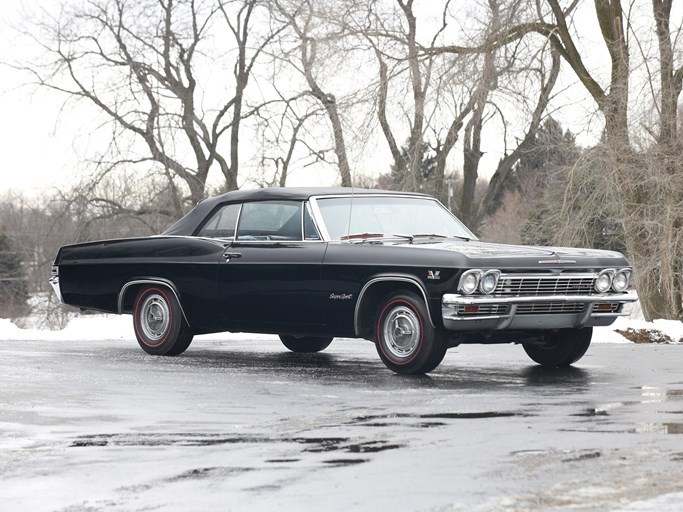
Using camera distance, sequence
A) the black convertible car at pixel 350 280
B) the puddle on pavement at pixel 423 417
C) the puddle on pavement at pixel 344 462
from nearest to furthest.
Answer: the puddle on pavement at pixel 344 462 → the puddle on pavement at pixel 423 417 → the black convertible car at pixel 350 280

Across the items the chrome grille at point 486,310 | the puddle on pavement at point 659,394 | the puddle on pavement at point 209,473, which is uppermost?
the chrome grille at point 486,310

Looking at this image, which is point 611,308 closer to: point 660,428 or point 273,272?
point 273,272

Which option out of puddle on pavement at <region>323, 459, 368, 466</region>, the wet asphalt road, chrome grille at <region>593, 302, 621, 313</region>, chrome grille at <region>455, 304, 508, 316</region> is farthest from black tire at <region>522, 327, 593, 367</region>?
puddle on pavement at <region>323, 459, 368, 466</region>

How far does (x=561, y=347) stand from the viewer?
12562 mm

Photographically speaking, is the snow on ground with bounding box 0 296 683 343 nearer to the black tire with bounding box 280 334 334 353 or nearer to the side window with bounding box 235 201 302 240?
the black tire with bounding box 280 334 334 353

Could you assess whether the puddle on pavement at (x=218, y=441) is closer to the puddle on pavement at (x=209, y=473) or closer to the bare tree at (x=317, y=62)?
the puddle on pavement at (x=209, y=473)

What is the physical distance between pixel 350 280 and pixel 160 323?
2794 millimetres

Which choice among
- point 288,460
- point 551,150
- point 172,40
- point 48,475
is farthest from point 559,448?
point 172,40

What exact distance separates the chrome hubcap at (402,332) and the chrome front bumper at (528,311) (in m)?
0.44

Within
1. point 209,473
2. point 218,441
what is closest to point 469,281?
point 218,441

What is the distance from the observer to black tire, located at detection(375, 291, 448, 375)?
36.2 ft

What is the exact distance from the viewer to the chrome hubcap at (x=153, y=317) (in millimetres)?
13438

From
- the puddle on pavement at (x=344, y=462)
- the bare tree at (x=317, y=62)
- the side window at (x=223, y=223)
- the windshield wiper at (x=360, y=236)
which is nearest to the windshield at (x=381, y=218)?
the windshield wiper at (x=360, y=236)

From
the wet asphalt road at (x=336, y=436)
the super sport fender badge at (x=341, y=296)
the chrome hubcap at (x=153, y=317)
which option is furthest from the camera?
the chrome hubcap at (x=153, y=317)
